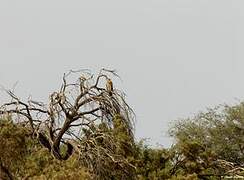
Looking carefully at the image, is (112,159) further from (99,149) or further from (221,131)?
(221,131)

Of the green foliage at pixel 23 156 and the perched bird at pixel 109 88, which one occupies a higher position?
the perched bird at pixel 109 88

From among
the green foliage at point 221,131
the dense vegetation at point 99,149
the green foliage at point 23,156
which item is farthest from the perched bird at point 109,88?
the green foliage at point 221,131

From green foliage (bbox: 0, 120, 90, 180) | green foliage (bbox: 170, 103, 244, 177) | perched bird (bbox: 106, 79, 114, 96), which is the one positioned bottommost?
green foliage (bbox: 0, 120, 90, 180)

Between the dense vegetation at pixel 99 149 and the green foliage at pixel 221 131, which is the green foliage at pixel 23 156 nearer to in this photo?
the dense vegetation at pixel 99 149

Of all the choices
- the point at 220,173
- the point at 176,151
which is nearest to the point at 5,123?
the point at 176,151

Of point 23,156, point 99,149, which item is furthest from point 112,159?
point 23,156

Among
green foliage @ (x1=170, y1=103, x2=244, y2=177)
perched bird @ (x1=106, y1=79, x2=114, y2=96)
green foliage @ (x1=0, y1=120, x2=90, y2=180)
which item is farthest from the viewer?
green foliage @ (x1=170, y1=103, x2=244, y2=177)

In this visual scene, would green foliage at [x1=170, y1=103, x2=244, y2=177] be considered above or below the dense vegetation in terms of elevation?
above

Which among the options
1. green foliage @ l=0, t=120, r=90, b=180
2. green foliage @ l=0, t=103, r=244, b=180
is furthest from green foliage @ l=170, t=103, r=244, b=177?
green foliage @ l=0, t=120, r=90, b=180

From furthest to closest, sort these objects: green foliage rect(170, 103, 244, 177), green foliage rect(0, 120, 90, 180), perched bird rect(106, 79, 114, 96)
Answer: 1. green foliage rect(170, 103, 244, 177)
2. perched bird rect(106, 79, 114, 96)
3. green foliage rect(0, 120, 90, 180)

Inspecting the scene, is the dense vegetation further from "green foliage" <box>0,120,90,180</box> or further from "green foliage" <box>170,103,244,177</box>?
"green foliage" <box>170,103,244,177</box>

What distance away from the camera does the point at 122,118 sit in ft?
43.3

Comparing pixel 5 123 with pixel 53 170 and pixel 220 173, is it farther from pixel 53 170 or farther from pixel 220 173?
pixel 220 173

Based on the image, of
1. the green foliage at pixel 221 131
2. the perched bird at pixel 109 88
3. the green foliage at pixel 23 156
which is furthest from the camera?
the green foliage at pixel 221 131
